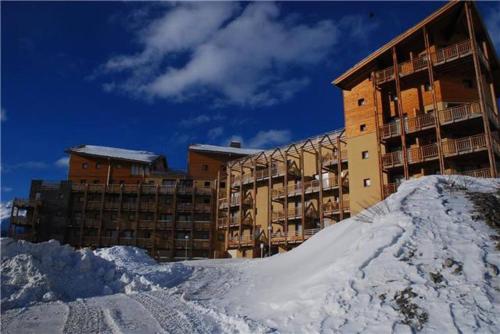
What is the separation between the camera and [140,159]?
61.5 m

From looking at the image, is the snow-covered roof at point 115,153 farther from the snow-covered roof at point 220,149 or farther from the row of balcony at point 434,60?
the row of balcony at point 434,60

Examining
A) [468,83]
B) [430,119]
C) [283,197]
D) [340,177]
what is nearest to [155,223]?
[283,197]

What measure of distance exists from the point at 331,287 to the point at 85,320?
21.6 feet

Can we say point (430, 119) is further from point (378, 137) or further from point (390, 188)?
point (390, 188)

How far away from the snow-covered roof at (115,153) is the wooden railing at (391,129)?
37.3m

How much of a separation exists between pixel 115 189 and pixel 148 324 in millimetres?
49915

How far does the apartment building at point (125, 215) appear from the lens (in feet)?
182

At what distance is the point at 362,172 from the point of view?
34.9 meters

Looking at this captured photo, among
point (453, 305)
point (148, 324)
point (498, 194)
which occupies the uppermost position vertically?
point (498, 194)

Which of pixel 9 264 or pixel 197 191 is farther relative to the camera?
pixel 197 191

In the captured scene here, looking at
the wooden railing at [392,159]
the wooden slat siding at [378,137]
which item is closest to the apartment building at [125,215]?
the wooden slat siding at [378,137]

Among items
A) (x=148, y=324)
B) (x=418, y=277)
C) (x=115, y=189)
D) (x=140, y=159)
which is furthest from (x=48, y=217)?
(x=418, y=277)

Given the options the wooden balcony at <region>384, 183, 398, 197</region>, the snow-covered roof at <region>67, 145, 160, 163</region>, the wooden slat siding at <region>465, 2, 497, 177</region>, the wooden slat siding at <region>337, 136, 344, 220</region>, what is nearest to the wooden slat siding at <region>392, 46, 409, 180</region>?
the wooden balcony at <region>384, 183, 398, 197</region>

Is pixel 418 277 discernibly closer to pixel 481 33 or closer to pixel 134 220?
pixel 481 33
